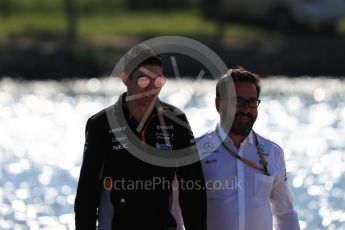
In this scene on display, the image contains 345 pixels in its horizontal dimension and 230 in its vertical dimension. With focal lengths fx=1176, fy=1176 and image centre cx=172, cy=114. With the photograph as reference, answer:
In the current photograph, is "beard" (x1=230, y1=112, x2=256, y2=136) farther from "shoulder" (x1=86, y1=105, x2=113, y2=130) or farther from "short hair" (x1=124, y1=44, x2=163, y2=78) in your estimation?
"shoulder" (x1=86, y1=105, x2=113, y2=130)

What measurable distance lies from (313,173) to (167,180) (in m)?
13.1

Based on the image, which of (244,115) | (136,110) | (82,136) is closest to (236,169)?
(244,115)

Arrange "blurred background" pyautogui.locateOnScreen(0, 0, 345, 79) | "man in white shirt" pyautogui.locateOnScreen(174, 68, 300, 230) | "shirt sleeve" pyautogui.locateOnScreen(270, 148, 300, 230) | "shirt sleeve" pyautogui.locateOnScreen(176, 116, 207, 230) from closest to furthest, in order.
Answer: "shirt sleeve" pyautogui.locateOnScreen(176, 116, 207, 230) < "man in white shirt" pyautogui.locateOnScreen(174, 68, 300, 230) < "shirt sleeve" pyautogui.locateOnScreen(270, 148, 300, 230) < "blurred background" pyautogui.locateOnScreen(0, 0, 345, 79)

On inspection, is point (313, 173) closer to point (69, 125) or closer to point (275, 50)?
point (69, 125)

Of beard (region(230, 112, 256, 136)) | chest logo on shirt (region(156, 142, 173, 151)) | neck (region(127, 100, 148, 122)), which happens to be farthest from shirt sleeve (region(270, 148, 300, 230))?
neck (region(127, 100, 148, 122))

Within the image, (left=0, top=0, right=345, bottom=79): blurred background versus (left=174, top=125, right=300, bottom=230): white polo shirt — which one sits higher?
(left=0, top=0, right=345, bottom=79): blurred background

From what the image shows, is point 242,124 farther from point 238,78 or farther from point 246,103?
point 238,78

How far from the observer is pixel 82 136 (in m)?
22.9

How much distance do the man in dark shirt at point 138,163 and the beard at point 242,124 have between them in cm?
23

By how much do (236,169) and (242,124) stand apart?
9.4 inches

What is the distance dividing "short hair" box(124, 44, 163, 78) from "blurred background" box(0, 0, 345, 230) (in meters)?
12.6

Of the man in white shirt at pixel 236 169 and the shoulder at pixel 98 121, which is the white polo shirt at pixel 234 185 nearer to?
the man in white shirt at pixel 236 169

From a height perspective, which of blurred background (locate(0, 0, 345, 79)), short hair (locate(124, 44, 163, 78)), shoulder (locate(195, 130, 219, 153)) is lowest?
shoulder (locate(195, 130, 219, 153))

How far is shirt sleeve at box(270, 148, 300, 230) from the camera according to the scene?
5.58m
